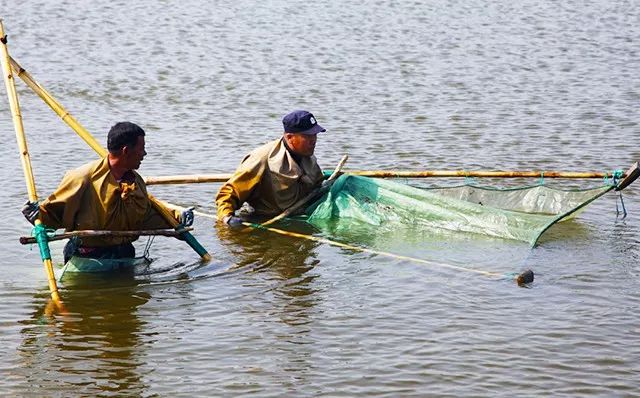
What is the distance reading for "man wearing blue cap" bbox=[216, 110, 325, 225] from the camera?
935cm

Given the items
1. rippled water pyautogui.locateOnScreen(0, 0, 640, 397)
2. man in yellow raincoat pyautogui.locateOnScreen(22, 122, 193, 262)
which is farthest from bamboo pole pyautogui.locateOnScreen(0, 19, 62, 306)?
rippled water pyautogui.locateOnScreen(0, 0, 640, 397)

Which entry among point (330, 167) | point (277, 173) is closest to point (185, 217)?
point (277, 173)

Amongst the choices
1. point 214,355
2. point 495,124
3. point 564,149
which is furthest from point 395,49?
point 214,355

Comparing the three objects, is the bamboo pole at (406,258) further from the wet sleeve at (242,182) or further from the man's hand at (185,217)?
the man's hand at (185,217)

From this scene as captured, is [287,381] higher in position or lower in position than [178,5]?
lower

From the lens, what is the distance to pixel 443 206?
9.51m

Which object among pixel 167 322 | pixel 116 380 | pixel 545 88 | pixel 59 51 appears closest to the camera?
pixel 116 380

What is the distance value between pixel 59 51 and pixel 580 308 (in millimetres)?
13622

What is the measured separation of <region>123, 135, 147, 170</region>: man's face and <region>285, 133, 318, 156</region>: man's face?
84.0 inches

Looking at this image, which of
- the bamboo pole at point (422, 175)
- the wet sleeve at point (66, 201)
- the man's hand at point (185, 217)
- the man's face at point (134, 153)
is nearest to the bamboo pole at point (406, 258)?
the bamboo pole at point (422, 175)

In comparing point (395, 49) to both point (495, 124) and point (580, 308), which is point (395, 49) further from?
point (580, 308)

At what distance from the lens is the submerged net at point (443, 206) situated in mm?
9273

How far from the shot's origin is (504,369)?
6.49 m

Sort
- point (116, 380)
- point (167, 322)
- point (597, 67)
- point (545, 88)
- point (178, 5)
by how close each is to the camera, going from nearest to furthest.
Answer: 1. point (116, 380)
2. point (167, 322)
3. point (545, 88)
4. point (597, 67)
5. point (178, 5)
